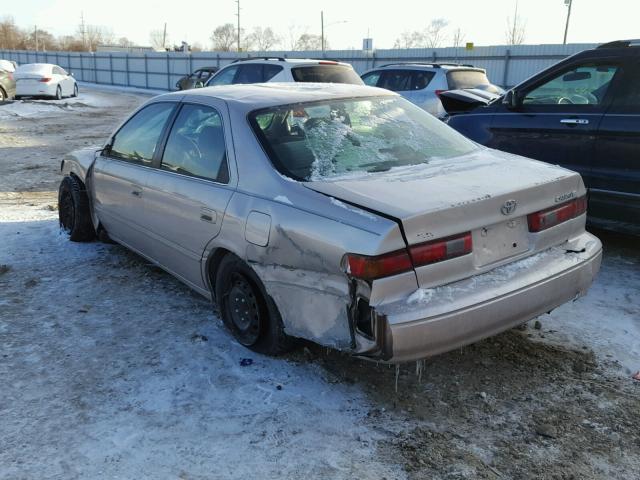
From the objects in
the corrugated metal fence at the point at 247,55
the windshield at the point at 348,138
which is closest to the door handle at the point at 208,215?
the windshield at the point at 348,138

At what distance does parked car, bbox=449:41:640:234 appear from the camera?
4996 mm

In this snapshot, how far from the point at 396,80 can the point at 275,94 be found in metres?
8.85

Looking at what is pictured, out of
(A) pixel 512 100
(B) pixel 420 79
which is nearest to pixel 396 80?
(B) pixel 420 79

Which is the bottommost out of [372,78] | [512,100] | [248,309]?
[248,309]

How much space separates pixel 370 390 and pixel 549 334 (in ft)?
4.53

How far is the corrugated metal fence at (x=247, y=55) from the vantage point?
69.4ft

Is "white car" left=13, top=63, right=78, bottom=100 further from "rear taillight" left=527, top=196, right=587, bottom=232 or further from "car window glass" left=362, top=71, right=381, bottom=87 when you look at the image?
"rear taillight" left=527, top=196, right=587, bottom=232

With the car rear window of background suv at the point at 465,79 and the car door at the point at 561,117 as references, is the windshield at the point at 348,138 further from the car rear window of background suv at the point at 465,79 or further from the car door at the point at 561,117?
the car rear window of background suv at the point at 465,79

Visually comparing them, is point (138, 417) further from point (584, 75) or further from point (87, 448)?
point (584, 75)

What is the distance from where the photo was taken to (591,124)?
5.18 meters

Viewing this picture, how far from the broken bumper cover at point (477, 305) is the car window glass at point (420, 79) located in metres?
9.03

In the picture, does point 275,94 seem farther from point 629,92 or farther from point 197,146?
point 629,92

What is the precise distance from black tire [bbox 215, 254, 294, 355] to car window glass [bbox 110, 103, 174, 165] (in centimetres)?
131

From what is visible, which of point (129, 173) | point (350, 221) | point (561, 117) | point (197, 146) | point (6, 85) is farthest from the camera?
point (6, 85)
